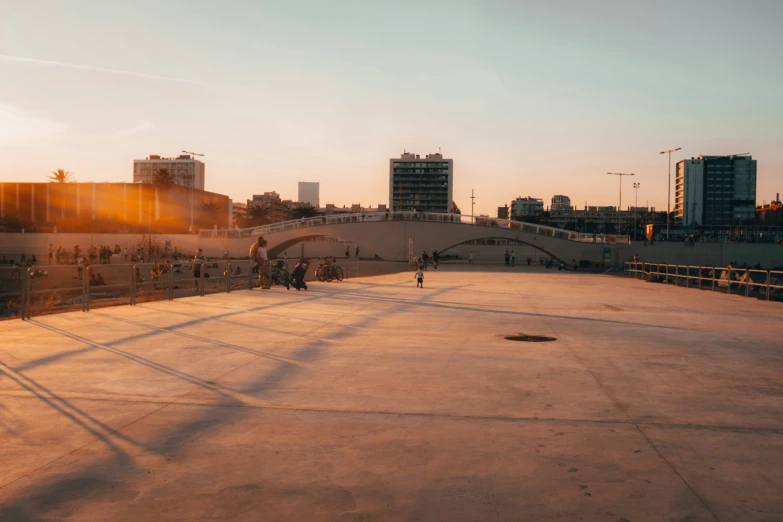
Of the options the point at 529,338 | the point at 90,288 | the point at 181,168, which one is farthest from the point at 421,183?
the point at 529,338

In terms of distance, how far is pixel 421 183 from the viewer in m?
179

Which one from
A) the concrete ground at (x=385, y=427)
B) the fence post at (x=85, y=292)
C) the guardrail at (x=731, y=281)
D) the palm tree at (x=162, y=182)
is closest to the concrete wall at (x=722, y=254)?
the guardrail at (x=731, y=281)

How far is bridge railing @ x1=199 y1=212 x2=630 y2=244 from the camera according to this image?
72.0m

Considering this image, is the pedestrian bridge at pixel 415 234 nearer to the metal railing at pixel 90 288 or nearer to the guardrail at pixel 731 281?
the guardrail at pixel 731 281

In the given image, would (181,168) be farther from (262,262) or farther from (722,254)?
(262,262)

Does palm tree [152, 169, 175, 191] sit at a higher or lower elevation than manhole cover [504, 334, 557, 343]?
higher

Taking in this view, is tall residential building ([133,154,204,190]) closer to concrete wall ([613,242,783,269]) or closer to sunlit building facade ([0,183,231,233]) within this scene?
sunlit building facade ([0,183,231,233])

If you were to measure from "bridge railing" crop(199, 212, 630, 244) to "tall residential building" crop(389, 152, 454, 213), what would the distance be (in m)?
94.4

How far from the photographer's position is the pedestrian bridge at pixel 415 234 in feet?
236

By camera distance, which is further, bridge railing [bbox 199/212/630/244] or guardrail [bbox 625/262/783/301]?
bridge railing [bbox 199/212/630/244]

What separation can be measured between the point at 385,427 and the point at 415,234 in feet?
243

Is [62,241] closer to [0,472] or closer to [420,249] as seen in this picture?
[420,249]

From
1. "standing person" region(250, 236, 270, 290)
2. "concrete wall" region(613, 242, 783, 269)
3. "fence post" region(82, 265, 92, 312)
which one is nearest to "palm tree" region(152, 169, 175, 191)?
"concrete wall" region(613, 242, 783, 269)

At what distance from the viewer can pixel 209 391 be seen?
22.9 feet
